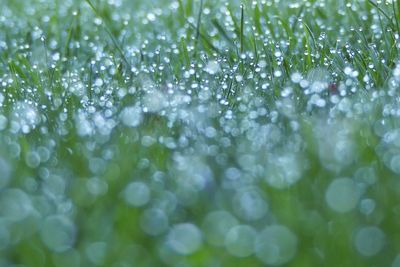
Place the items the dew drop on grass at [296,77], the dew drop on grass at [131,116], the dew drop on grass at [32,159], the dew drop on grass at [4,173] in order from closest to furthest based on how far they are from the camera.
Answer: the dew drop on grass at [4,173] < the dew drop on grass at [32,159] < the dew drop on grass at [131,116] < the dew drop on grass at [296,77]

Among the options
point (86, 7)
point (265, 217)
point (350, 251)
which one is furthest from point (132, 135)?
point (86, 7)

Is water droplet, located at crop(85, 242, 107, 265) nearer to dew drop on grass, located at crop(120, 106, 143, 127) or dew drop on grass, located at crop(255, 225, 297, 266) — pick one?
dew drop on grass, located at crop(255, 225, 297, 266)

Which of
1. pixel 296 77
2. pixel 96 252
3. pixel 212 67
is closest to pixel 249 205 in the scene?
pixel 96 252

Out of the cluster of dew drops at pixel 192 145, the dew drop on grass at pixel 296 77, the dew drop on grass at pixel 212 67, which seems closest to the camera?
the cluster of dew drops at pixel 192 145

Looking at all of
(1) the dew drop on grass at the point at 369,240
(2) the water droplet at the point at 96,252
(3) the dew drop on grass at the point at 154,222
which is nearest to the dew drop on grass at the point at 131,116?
(3) the dew drop on grass at the point at 154,222

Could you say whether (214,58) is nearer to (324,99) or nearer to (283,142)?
(324,99)

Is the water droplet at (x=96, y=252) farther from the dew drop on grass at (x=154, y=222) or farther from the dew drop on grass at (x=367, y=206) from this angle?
the dew drop on grass at (x=367, y=206)

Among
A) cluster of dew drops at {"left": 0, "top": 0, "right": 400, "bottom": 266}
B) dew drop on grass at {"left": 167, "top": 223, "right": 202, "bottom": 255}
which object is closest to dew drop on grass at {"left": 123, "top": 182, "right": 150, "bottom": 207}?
cluster of dew drops at {"left": 0, "top": 0, "right": 400, "bottom": 266}
